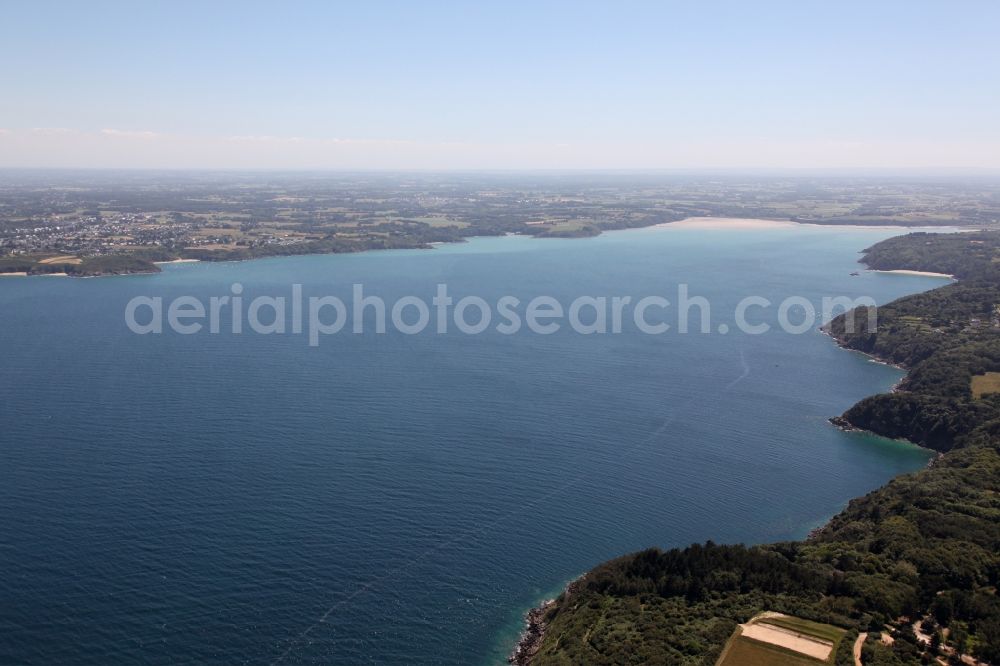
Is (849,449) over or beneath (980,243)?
beneath

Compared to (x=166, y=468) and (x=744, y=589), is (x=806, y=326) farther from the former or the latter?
(x=166, y=468)

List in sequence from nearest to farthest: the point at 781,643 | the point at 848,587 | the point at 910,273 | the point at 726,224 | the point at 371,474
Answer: the point at 781,643
the point at 848,587
the point at 371,474
the point at 910,273
the point at 726,224

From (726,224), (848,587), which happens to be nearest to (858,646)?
(848,587)

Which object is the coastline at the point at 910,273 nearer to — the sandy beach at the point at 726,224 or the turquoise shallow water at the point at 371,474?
the turquoise shallow water at the point at 371,474

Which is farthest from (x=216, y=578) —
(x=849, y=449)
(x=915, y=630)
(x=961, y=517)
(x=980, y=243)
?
(x=980, y=243)

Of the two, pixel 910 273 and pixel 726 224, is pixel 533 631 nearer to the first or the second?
pixel 910 273

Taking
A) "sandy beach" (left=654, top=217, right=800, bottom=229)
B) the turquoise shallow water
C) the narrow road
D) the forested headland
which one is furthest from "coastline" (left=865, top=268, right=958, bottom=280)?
the narrow road

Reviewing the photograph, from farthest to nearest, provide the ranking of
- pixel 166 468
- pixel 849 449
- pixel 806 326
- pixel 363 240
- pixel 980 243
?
pixel 363 240, pixel 980 243, pixel 806 326, pixel 849 449, pixel 166 468

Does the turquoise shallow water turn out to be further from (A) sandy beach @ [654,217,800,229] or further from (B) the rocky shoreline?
(A) sandy beach @ [654,217,800,229]
